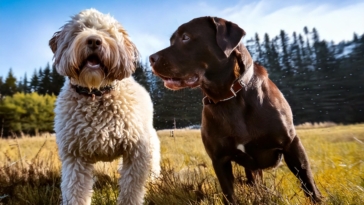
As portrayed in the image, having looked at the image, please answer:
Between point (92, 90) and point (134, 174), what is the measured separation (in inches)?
40.6

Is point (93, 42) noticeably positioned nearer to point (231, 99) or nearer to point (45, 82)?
point (231, 99)

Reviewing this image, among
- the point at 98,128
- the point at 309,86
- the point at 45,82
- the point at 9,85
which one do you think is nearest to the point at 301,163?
the point at 98,128

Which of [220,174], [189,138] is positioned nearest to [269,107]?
[220,174]

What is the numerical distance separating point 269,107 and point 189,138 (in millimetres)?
2402

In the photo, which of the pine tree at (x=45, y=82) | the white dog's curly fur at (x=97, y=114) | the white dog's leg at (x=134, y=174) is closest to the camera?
the white dog's curly fur at (x=97, y=114)

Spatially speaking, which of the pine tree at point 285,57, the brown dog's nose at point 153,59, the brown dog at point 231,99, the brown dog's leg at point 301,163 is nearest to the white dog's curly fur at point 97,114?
the brown dog's nose at point 153,59

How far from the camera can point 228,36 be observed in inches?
127

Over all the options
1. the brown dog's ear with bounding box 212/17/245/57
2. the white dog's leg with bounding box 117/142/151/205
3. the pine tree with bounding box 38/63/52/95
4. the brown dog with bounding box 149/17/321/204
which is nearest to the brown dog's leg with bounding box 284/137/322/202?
Answer: the brown dog with bounding box 149/17/321/204

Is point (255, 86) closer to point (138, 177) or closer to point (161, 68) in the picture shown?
point (161, 68)

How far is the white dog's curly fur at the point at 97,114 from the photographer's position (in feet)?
12.2

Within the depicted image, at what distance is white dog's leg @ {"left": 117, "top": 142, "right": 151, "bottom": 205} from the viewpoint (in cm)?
387

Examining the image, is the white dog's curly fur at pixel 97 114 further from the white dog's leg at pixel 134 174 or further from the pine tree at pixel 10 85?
the pine tree at pixel 10 85

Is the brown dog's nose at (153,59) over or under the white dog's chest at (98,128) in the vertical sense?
over

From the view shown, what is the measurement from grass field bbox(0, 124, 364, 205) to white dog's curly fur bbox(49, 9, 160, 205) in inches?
13.8
